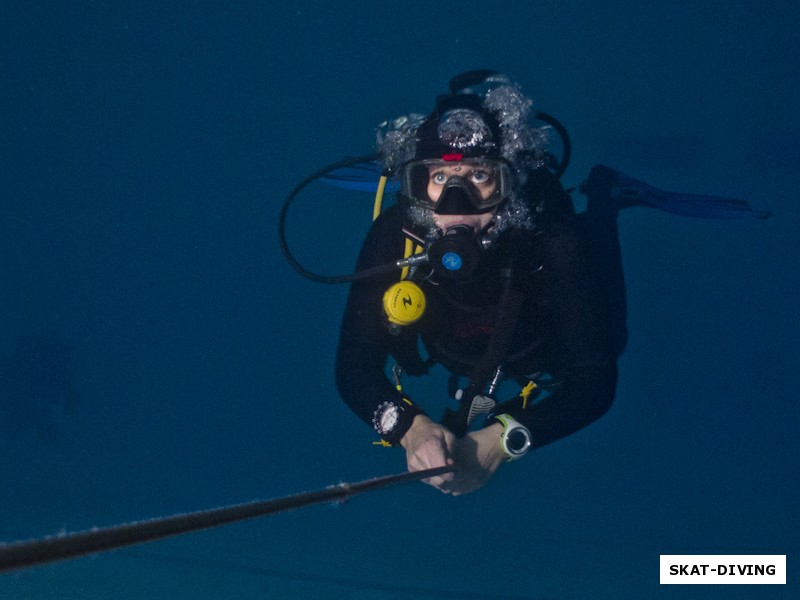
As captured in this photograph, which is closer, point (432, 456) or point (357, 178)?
point (432, 456)

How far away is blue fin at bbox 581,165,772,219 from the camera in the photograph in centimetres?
303

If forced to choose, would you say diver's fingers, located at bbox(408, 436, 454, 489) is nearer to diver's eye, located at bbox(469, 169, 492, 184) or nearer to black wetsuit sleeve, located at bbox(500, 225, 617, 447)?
black wetsuit sleeve, located at bbox(500, 225, 617, 447)

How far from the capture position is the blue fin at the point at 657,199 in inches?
119

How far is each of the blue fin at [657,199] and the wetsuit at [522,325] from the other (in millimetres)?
731

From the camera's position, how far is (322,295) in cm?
367

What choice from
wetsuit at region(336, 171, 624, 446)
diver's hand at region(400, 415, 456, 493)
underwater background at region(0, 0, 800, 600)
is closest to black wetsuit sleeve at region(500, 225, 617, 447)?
wetsuit at region(336, 171, 624, 446)

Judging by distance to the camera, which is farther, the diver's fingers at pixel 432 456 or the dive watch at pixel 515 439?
the dive watch at pixel 515 439

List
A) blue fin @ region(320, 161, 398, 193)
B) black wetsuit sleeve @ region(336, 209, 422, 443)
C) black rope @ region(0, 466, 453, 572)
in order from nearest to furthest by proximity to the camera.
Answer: black rope @ region(0, 466, 453, 572) → black wetsuit sleeve @ region(336, 209, 422, 443) → blue fin @ region(320, 161, 398, 193)

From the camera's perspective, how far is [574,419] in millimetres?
2518

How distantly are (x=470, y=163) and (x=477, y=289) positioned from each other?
540mm

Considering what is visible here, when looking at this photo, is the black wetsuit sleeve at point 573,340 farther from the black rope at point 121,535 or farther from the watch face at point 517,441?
the black rope at point 121,535

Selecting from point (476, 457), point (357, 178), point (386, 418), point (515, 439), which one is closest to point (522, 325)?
point (515, 439)

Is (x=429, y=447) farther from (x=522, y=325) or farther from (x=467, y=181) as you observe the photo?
(x=467, y=181)

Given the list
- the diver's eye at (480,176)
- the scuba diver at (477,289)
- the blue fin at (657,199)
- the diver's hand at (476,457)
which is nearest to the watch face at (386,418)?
the scuba diver at (477,289)
